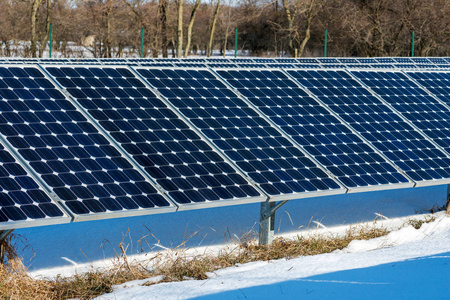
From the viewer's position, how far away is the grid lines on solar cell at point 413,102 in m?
12.1

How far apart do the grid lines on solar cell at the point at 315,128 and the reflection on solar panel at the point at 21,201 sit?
14.8 feet

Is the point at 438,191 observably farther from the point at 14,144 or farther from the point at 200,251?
the point at 14,144

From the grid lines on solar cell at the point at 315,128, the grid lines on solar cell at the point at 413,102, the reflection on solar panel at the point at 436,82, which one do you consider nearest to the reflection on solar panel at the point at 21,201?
the grid lines on solar cell at the point at 315,128

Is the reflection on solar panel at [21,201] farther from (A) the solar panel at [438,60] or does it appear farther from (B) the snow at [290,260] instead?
(A) the solar panel at [438,60]

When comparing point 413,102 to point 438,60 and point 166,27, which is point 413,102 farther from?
point 166,27

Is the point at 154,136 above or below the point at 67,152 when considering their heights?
above

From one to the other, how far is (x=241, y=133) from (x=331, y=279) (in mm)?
3076

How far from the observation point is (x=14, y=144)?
8031mm

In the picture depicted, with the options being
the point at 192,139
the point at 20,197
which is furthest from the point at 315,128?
the point at 20,197

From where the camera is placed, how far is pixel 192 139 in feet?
30.9

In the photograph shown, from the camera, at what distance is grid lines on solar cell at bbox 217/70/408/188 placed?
392 inches

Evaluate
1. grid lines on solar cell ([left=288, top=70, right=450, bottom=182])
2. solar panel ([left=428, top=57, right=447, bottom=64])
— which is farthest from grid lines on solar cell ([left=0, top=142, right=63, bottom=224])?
solar panel ([left=428, top=57, right=447, bottom=64])

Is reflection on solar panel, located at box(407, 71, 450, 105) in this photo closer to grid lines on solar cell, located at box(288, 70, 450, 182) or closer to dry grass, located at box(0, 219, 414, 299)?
grid lines on solar cell, located at box(288, 70, 450, 182)

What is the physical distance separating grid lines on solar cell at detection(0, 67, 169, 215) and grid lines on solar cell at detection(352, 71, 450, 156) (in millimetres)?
6435
